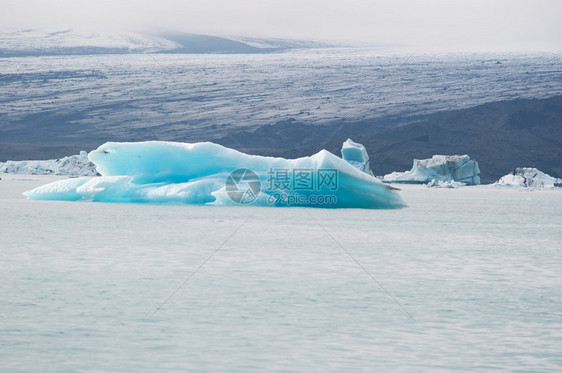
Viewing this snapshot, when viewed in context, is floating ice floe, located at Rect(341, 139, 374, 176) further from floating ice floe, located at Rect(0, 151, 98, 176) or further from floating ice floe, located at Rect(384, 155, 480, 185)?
floating ice floe, located at Rect(0, 151, 98, 176)

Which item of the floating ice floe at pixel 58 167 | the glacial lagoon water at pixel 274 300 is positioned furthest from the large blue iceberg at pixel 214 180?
the floating ice floe at pixel 58 167

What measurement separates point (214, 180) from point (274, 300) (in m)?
10.2

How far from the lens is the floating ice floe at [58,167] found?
122 ft

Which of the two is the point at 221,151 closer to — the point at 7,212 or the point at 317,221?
the point at 317,221

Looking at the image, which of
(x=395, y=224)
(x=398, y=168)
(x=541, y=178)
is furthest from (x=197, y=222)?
(x=398, y=168)

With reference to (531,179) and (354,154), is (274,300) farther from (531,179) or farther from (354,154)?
(531,179)

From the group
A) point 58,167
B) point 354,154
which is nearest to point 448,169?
point 354,154

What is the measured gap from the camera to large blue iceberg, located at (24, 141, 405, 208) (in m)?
15.3

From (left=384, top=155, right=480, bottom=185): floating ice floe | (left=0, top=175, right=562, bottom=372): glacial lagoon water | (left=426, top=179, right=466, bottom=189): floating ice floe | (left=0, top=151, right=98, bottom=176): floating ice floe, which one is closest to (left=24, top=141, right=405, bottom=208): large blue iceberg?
(left=0, top=175, right=562, bottom=372): glacial lagoon water

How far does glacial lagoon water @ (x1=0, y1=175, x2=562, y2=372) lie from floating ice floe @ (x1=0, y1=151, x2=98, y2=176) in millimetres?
25493

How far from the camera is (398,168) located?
180 feet

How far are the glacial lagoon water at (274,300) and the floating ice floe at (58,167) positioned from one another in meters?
25.5

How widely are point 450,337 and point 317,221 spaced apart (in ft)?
32.0

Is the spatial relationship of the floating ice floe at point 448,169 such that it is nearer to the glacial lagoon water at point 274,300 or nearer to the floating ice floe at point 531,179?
the floating ice floe at point 531,179
